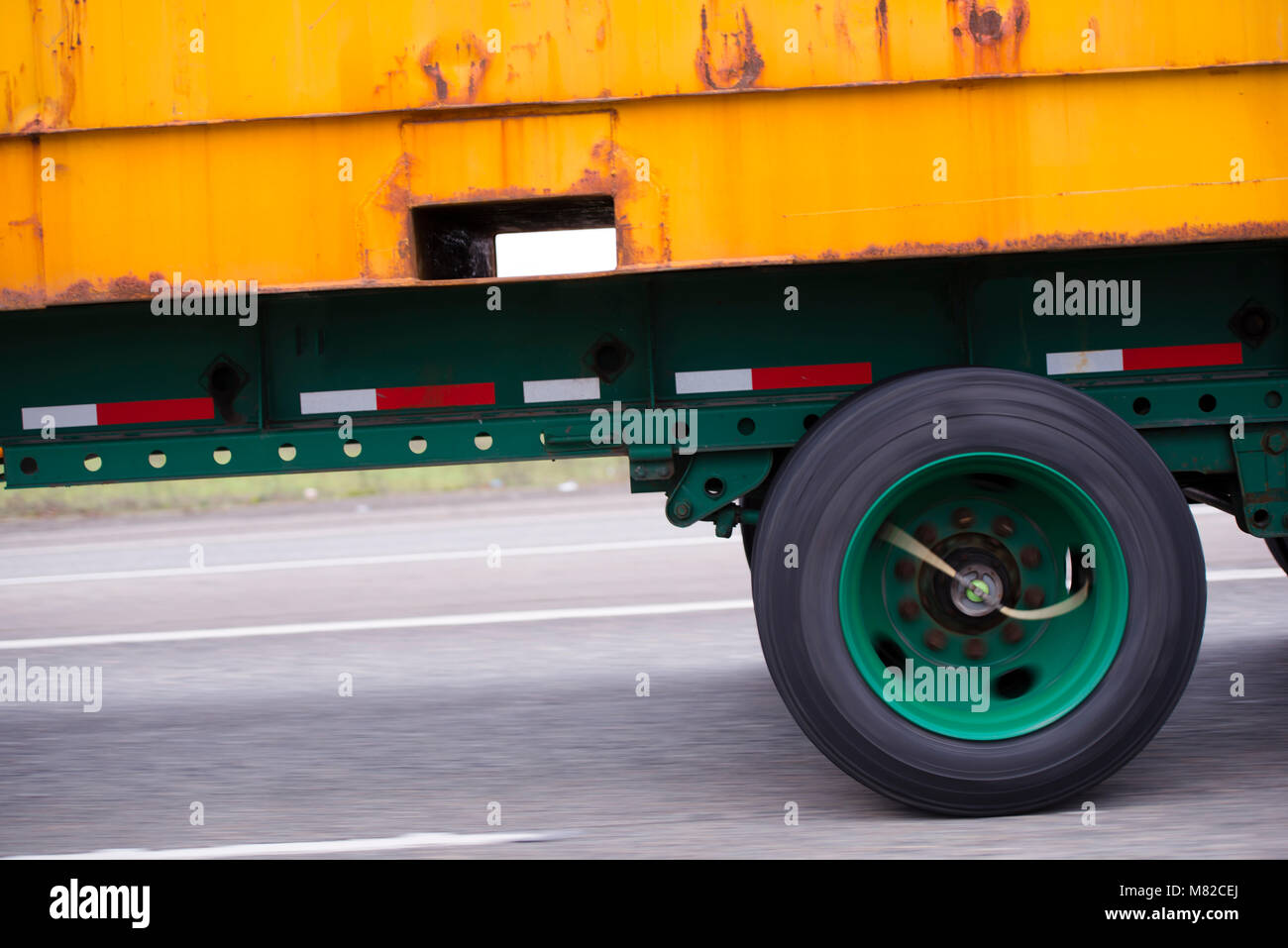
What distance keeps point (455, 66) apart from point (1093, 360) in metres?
2.05

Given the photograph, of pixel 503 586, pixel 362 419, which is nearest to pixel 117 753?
pixel 362 419

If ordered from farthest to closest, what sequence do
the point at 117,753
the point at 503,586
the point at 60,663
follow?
the point at 503,586, the point at 60,663, the point at 117,753

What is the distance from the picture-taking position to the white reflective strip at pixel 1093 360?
400 cm

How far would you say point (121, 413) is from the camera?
4.06m

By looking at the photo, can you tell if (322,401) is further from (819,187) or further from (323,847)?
(819,187)

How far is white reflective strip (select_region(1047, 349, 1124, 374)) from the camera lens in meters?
4.00

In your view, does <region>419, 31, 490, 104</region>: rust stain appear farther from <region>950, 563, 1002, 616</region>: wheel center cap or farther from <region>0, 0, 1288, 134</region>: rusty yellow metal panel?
<region>950, 563, 1002, 616</region>: wheel center cap

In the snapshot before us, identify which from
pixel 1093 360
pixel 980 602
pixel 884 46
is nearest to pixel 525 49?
pixel 884 46

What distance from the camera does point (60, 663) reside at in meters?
7.07

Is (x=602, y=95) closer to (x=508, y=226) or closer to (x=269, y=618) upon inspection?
(x=508, y=226)

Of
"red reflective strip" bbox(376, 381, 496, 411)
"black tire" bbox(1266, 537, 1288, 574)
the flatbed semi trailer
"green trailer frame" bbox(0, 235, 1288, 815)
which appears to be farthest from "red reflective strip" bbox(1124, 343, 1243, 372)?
"red reflective strip" bbox(376, 381, 496, 411)

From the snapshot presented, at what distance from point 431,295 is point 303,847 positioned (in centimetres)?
166

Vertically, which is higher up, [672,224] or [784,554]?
[672,224]

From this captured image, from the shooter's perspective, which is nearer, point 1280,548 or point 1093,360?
point 1093,360
